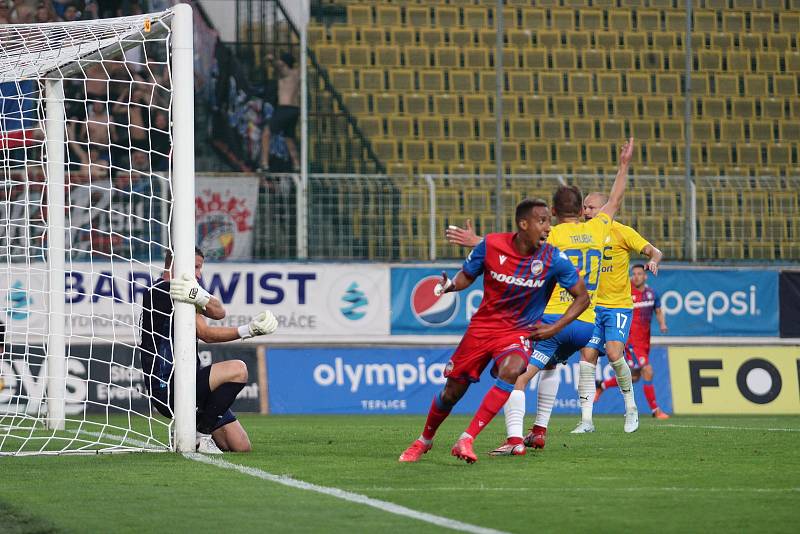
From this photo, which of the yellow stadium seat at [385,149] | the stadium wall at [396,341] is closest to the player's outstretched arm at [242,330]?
the stadium wall at [396,341]

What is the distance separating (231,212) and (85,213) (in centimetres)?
199

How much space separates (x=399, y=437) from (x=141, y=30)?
407 centimetres

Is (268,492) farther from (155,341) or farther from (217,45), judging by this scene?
(217,45)

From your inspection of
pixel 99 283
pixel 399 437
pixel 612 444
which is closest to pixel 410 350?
pixel 99 283

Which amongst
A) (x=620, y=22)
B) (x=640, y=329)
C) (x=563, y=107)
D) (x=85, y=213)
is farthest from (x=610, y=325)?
(x=620, y=22)

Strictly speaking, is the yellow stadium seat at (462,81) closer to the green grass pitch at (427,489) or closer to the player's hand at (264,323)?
the green grass pitch at (427,489)

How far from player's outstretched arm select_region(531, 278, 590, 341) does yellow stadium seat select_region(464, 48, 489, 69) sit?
1686 cm

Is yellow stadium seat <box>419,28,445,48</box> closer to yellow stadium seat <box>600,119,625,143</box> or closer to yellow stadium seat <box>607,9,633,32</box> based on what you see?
yellow stadium seat <box>607,9,633,32</box>

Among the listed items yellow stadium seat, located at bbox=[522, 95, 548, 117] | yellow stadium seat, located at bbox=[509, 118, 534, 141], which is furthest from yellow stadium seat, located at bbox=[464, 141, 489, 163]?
yellow stadium seat, located at bbox=[522, 95, 548, 117]

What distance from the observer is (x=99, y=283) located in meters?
18.4

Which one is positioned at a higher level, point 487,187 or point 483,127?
point 483,127

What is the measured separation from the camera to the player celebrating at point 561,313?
9.05 meters

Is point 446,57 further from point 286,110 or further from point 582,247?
point 582,247

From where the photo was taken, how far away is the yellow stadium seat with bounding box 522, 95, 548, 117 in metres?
24.5
